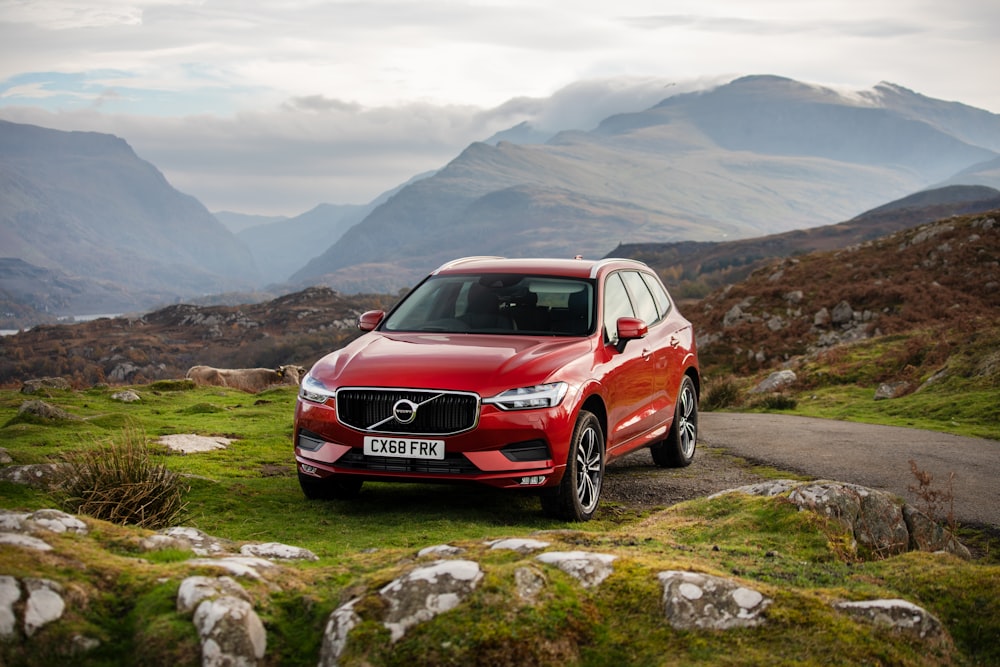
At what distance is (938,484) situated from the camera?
32.7 feet

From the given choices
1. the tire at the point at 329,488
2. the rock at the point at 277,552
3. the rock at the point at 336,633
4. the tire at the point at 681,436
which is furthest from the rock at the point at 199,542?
the tire at the point at 681,436

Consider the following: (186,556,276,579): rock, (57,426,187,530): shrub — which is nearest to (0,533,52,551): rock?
(186,556,276,579): rock

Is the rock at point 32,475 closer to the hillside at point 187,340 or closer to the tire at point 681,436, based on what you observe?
the tire at point 681,436

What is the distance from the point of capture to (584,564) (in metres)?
4.91

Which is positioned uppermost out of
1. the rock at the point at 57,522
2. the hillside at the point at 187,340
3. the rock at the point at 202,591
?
the rock at the point at 57,522

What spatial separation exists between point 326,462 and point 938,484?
20.4ft

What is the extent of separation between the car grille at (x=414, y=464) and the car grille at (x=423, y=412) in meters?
0.21

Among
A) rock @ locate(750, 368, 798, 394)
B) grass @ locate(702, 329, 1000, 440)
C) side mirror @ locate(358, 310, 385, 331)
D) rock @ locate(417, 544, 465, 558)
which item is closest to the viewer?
rock @ locate(417, 544, 465, 558)

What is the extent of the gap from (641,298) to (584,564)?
6.13 meters

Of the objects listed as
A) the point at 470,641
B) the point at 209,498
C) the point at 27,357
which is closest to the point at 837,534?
the point at 470,641

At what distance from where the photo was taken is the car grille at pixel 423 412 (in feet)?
24.7

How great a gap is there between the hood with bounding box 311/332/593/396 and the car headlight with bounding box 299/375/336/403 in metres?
0.05

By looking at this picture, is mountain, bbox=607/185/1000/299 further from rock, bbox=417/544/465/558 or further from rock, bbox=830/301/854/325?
rock, bbox=417/544/465/558

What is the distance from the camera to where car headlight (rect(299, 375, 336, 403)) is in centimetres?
791
